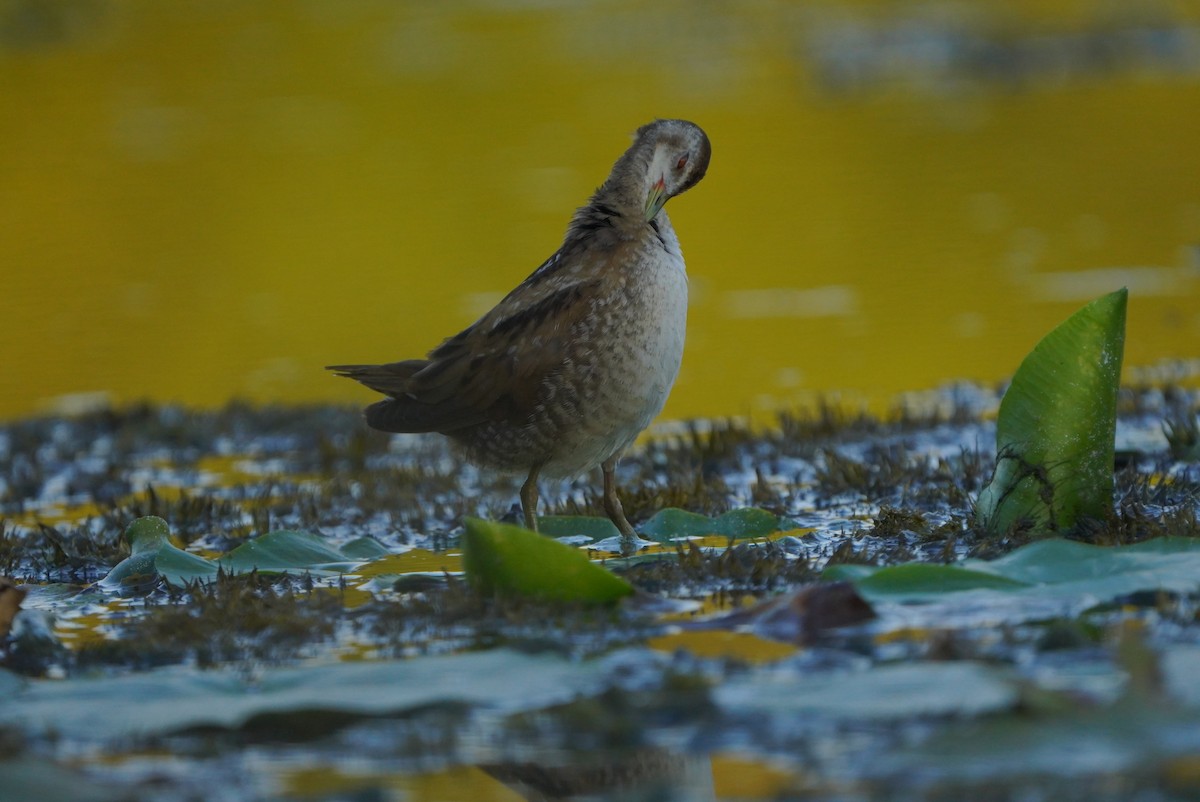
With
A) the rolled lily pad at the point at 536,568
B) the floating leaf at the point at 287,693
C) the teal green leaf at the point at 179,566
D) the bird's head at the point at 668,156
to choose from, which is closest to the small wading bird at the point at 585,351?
the bird's head at the point at 668,156

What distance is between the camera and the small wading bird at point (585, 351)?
5992 mm

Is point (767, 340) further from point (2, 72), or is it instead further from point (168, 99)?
point (2, 72)

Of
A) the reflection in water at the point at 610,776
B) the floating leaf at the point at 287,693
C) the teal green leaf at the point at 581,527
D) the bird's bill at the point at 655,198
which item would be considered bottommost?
the reflection in water at the point at 610,776

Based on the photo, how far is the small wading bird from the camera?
5992mm

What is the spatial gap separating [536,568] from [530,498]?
1387mm

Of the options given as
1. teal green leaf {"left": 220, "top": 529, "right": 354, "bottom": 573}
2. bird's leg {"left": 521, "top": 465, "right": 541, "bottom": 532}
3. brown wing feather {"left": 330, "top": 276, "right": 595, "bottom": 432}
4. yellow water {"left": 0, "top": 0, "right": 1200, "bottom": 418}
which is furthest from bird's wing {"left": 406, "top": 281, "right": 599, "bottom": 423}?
yellow water {"left": 0, "top": 0, "right": 1200, "bottom": 418}

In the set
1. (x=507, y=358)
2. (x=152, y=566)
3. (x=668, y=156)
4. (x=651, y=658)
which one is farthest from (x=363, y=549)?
(x=651, y=658)

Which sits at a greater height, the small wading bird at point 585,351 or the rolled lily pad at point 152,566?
the small wading bird at point 585,351

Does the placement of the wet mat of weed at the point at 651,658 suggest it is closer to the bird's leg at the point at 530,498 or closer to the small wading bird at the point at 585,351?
the bird's leg at the point at 530,498

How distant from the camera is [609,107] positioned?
23578 millimetres

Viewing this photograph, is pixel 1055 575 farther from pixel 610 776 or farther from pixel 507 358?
pixel 507 358

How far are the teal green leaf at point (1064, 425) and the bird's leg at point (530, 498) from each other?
1.67 m

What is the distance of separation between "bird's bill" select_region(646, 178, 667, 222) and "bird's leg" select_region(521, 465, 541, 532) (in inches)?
40.3

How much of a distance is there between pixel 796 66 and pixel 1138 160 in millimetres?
9341
